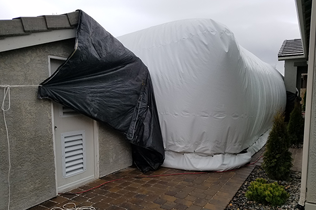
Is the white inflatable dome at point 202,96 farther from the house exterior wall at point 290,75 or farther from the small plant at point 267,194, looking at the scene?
the house exterior wall at point 290,75

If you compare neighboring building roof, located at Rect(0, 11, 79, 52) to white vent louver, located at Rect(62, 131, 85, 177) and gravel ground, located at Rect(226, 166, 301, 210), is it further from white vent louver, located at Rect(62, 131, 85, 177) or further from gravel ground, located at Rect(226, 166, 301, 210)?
gravel ground, located at Rect(226, 166, 301, 210)

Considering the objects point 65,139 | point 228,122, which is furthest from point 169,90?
point 65,139

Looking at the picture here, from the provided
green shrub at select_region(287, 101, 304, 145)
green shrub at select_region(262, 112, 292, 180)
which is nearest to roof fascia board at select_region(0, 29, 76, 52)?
green shrub at select_region(262, 112, 292, 180)

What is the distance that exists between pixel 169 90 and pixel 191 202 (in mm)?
2349

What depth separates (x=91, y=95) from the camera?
3375 millimetres

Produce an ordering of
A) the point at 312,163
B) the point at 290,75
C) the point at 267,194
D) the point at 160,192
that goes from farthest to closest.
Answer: the point at 290,75 → the point at 160,192 → the point at 267,194 → the point at 312,163

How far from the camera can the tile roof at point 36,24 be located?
2.33 meters

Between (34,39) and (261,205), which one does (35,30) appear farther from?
(261,205)

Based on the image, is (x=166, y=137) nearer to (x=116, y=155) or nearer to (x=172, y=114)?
(x=172, y=114)

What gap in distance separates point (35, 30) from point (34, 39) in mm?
135

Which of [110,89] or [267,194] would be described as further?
[110,89]

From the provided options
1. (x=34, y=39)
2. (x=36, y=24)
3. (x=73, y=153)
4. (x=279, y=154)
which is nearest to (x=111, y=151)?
(x=73, y=153)

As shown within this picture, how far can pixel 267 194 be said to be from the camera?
286cm

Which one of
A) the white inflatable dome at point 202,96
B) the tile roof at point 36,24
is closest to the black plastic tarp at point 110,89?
the tile roof at point 36,24
